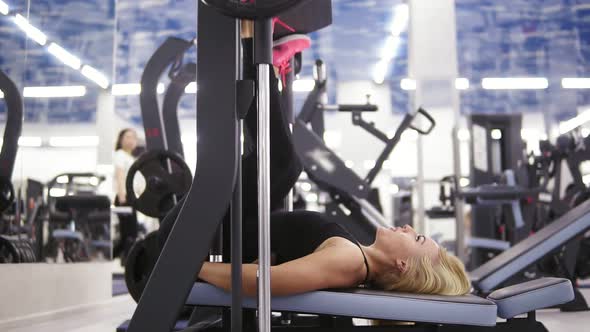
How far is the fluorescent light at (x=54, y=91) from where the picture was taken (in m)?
3.20

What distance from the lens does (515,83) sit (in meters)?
11.4

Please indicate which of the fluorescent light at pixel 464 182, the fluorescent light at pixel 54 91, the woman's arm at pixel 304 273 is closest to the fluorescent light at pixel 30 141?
the fluorescent light at pixel 54 91

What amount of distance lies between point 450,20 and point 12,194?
556cm

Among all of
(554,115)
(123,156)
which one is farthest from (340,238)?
(554,115)

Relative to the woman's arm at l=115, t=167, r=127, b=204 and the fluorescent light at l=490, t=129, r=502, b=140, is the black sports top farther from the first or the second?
the woman's arm at l=115, t=167, r=127, b=204

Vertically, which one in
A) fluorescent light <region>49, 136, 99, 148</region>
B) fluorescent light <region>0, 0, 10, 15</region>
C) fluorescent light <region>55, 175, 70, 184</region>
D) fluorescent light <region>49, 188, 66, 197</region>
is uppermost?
fluorescent light <region>0, 0, 10, 15</region>

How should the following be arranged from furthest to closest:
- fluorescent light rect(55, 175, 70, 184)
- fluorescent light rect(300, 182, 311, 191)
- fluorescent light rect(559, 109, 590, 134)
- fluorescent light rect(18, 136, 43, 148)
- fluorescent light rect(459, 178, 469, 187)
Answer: fluorescent light rect(559, 109, 590, 134)
fluorescent light rect(300, 182, 311, 191)
fluorescent light rect(459, 178, 469, 187)
fluorescent light rect(55, 175, 70, 184)
fluorescent light rect(18, 136, 43, 148)

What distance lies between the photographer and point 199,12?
64.1 inches

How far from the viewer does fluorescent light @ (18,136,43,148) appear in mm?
3053

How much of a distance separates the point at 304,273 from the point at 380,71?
425 inches

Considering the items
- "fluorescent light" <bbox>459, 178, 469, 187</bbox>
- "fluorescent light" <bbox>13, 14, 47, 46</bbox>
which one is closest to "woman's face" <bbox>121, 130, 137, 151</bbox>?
"fluorescent light" <bbox>13, 14, 47, 46</bbox>

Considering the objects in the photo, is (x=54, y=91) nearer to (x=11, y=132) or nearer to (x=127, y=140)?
(x=11, y=132)

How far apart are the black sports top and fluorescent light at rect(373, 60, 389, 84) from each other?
981 centimetres

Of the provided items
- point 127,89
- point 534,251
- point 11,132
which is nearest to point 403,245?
point 534,251
